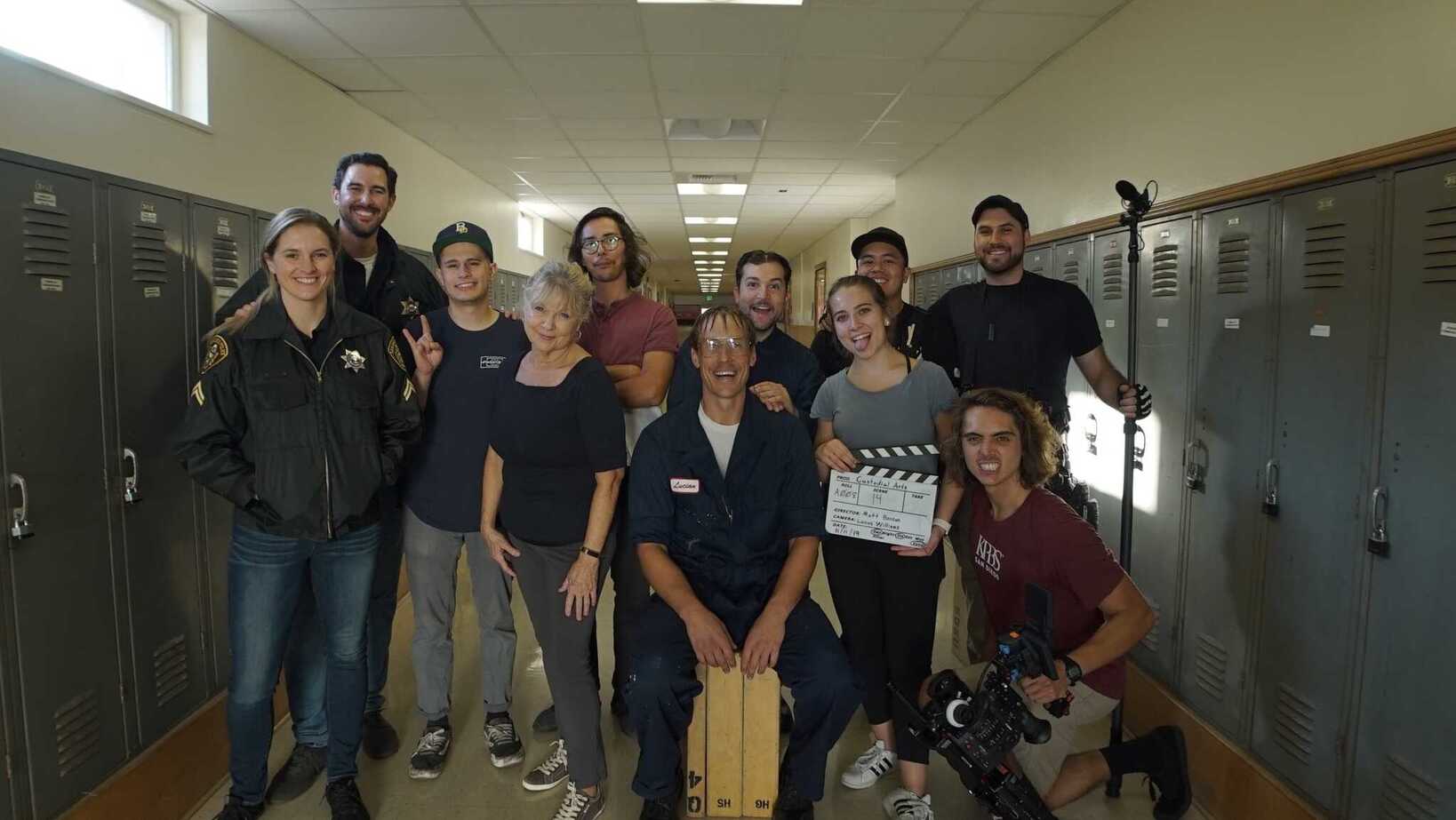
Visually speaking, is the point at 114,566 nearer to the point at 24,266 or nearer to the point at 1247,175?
the point at 24,266

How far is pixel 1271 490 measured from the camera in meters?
2.44

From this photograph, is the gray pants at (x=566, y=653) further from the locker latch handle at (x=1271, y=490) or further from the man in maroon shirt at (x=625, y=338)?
the locker latch handle at (x=1271, y=490)

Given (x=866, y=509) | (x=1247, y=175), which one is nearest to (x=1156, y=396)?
(x=1247, y=175)

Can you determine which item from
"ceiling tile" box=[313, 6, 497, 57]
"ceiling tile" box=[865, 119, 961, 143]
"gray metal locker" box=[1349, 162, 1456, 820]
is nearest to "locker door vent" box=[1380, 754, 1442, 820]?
"gray metal locker" box=[1349, 162, 1456, 820]

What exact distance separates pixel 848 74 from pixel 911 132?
5.31 ft

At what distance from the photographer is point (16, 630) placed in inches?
76.1

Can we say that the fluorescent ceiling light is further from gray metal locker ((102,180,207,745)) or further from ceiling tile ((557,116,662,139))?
gray metal locker ((102,180,207,745))

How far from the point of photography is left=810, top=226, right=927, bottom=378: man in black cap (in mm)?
3002

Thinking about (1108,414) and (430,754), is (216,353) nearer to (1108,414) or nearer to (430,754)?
(430,754)

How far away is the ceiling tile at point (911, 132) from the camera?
18.9 feet

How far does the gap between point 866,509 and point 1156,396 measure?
161 centimetres

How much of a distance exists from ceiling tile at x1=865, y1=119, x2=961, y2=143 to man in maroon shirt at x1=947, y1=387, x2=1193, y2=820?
164 inches

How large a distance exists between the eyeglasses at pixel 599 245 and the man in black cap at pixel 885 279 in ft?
3.03

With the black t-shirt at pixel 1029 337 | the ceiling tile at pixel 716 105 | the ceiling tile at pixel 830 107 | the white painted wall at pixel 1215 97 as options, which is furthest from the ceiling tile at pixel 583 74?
the black t-shirt at pixel 1029 337
